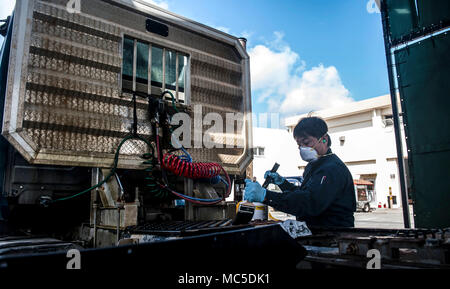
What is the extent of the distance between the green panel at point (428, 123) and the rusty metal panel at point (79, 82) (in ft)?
7.85

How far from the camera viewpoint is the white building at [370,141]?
2044 centimetres

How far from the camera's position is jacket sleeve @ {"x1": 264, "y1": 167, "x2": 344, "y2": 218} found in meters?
2.98

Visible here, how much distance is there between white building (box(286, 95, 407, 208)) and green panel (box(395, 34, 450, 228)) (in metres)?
16.5

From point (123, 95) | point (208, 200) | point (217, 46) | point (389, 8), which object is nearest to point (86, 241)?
point (208, 200)

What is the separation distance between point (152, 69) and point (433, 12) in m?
3.31

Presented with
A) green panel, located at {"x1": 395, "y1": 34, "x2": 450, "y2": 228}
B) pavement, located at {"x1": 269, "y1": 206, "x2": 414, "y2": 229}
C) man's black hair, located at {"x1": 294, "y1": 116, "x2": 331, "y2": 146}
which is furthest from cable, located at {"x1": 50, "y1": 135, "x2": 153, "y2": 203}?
pavement, located at {"x1": 269, "y1": 206, "x2": 414, "y2": 229}

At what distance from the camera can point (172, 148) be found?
3857mm

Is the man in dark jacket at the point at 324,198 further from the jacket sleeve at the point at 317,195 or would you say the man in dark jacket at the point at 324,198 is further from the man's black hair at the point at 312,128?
the man's black hair at the point at 312,128

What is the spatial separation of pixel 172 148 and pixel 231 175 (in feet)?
3.31

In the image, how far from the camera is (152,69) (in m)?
3.97

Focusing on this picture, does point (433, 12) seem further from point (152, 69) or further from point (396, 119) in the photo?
point (152, 69)

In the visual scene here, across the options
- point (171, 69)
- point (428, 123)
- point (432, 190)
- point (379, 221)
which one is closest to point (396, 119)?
point (428, 123)
